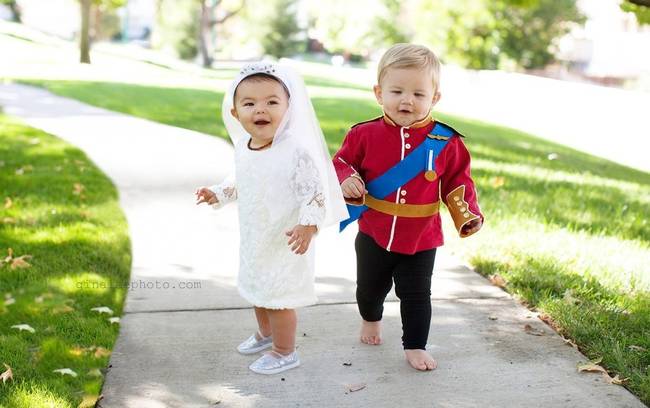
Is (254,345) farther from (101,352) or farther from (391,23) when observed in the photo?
(391,23)

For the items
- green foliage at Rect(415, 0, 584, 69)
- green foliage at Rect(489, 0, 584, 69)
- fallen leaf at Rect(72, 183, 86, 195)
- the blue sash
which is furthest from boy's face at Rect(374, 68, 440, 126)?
green foliage at Rect(489, 0, 584, 69)

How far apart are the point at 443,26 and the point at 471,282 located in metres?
42.1

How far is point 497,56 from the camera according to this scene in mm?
45594

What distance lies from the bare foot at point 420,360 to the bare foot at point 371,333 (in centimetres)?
25

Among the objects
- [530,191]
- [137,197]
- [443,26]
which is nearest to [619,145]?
[530,191]

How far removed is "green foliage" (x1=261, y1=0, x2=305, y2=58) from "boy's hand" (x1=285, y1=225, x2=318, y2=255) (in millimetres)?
51618

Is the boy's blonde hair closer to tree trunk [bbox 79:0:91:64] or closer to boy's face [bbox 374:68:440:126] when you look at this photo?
boy's face [bbox 374:68:440:126]

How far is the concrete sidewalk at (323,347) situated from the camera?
10.5ft

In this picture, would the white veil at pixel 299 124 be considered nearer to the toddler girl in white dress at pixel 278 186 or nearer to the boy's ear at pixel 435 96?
the toddler girl in white dress at pixel 278 186

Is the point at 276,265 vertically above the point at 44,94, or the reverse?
the point at 276,265

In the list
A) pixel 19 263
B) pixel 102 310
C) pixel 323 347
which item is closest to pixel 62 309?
pixel 102 310

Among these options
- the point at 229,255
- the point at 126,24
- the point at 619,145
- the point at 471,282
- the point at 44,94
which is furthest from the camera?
the point at 126,24

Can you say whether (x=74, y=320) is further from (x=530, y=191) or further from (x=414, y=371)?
(x=530, y=191)

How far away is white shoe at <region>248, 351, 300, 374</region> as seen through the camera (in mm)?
3383
